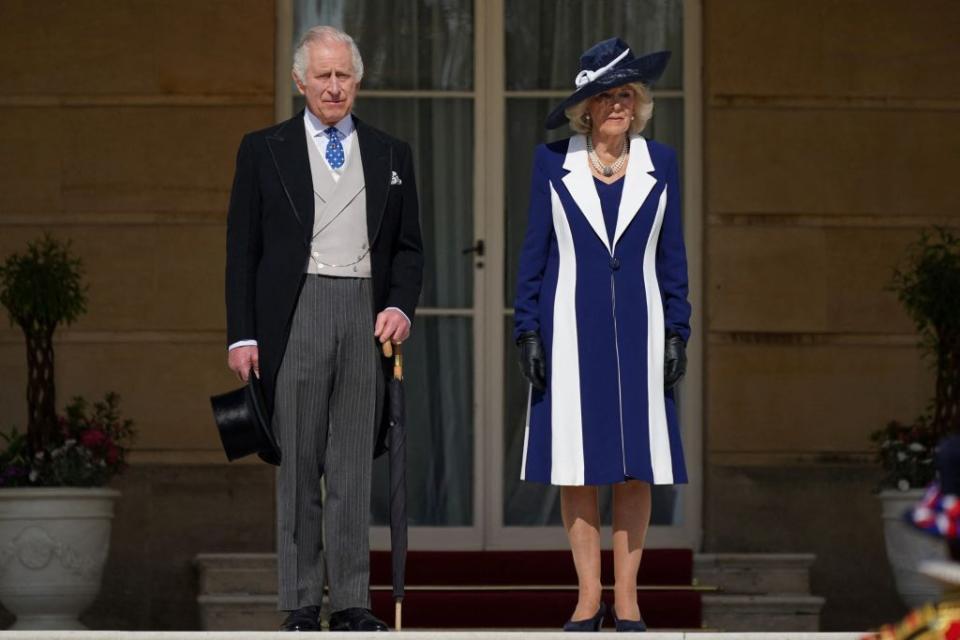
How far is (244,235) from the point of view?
18.6 ft

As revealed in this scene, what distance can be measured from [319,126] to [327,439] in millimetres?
818

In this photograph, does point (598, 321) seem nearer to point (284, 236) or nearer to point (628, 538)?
point (628, 538)

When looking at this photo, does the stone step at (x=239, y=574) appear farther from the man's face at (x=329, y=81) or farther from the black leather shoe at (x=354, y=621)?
the man's face at (x=329, y=81)

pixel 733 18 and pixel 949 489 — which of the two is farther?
pixel 733 18

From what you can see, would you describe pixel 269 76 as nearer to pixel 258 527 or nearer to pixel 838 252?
pixel 258 527

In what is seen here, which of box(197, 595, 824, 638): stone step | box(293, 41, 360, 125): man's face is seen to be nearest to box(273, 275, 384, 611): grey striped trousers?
box(293, 41, 360, 125): man's face

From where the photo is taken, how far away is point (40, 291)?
7.86 meters

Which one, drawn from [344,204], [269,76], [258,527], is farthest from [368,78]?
[344,204]

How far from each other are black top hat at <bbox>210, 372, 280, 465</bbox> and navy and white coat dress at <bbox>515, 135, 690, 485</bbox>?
0.71 meters

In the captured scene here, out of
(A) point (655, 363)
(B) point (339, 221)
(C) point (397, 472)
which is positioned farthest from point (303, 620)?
(A) point (655, 363)

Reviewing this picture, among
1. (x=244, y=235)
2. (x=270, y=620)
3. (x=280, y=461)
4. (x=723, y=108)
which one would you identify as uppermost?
(x=723, y=108)

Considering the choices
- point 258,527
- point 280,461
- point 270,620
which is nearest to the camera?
point 280,461

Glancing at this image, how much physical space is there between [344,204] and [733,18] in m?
3.32

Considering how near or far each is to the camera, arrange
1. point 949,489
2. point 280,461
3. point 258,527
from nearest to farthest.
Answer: point 949,489
point 280,461
point 258,527
